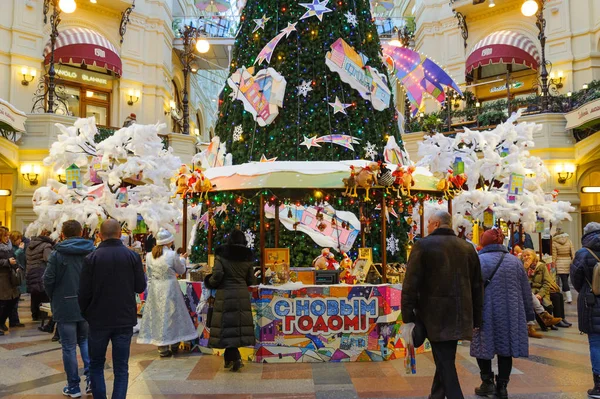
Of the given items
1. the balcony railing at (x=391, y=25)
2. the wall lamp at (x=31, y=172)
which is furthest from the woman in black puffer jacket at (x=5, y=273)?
the balcony railing at (x=391, y=25)

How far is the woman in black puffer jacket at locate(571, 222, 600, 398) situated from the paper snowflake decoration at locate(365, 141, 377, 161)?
4.49 meters

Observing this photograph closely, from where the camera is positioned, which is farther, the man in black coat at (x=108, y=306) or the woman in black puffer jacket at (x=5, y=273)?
the woman in black puffer jacket at (x=5, y=273)

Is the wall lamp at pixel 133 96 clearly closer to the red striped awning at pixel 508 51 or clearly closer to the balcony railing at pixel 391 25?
the balcony railing at pixel 391 25

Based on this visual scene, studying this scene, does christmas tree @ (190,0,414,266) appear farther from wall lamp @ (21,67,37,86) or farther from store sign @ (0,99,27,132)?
wall lamp @ (21,67,37,86)

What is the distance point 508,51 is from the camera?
21625mm

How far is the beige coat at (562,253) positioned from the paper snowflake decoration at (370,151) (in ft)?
19.1

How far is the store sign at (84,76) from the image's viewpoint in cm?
2256

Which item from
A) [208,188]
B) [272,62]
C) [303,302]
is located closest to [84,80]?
[272,62]

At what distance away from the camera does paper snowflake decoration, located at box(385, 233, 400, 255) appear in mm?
9648

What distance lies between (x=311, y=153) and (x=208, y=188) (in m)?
2.23

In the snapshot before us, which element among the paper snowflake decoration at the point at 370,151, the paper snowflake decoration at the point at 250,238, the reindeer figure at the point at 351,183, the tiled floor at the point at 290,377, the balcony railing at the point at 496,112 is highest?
the balcony railing at the point at 496,112

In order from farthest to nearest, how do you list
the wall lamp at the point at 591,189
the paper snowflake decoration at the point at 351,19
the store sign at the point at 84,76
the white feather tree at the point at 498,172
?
the store sign at the point at 84,76 → the wall lamp at the point at 591,189 → the white feather tree at the point at 498,172 → the paper snowflake decoration at the point at 351,19

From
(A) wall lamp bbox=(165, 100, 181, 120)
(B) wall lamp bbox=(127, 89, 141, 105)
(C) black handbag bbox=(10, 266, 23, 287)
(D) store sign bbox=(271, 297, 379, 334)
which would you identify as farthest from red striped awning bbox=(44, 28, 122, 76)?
(D) store sign bbox=(271, 297, 379, 334)

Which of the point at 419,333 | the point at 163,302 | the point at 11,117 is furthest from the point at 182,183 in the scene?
the point at 11,117
